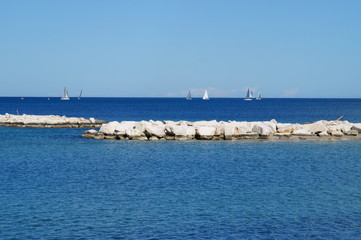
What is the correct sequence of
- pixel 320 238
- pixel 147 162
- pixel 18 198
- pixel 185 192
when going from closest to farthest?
pixel 320 238 → pixel 18 198 → pixel 185 192 → pixel 147 162

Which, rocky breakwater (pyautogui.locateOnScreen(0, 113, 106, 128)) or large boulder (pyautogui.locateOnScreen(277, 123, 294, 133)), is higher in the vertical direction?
large boulder (pyautogui.locateOnScreen(277, 123, 294, 133))

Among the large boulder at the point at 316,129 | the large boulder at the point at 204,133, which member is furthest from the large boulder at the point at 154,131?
the large boulder at the point at 316,129

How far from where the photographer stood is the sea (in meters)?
15.7

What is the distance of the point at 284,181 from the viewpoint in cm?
2388

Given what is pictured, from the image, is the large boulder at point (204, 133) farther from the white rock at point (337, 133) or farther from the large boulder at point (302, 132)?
the white rock at point (337, 133)

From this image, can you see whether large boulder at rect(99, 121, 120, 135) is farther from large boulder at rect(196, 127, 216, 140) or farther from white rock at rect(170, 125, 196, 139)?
large boulder at rect(196, 127, 216, 140)

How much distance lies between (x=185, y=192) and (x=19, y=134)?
3440 centimetres

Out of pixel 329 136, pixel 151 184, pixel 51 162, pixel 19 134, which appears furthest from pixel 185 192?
pixel 19 134

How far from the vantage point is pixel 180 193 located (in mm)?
20859

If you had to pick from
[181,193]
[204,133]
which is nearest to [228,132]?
[204,133]

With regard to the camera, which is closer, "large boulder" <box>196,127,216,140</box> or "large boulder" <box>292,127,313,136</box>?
"large boulder" <box>196,127,216,140</box>

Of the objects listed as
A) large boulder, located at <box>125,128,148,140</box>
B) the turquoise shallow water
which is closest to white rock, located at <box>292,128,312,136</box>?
the turquoise shallow water

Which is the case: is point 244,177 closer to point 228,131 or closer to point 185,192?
point 185,192

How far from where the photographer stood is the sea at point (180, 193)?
15672 mm
